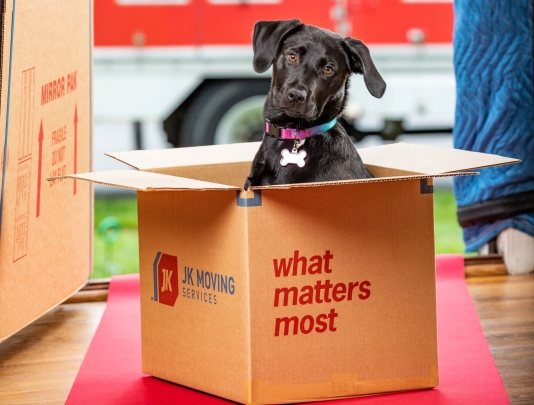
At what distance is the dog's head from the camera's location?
1.94 m

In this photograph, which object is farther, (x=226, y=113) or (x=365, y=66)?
(x=226, y=113)

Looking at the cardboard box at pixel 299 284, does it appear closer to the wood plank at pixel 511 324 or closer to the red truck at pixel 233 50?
the wood plank at pixel 511 324

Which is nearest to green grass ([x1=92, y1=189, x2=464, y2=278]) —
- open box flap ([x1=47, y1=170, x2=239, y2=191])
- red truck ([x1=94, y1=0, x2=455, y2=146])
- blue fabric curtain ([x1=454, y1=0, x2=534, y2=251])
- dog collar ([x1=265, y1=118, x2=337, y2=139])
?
red truck ([x1=94, y1=0, x2=455, y2=146])

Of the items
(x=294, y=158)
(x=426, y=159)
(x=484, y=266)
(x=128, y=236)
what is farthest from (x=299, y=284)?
(x=128, y=236)

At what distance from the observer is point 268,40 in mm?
1980

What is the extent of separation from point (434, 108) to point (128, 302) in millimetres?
2188

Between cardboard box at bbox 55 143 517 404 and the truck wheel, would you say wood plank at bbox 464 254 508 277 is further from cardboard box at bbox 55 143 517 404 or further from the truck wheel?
the truck wheel

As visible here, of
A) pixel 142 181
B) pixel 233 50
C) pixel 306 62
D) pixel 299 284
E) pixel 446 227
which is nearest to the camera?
pixel 142 181

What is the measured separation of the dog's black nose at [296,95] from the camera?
190 centimetres

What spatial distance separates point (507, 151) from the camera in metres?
2.78

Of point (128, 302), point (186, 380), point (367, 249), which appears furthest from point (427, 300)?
point (128, 302)

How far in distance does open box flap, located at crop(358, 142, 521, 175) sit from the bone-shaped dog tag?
0.24m

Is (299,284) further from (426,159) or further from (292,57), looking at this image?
(292,57)

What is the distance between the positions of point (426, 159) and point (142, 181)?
725mm
